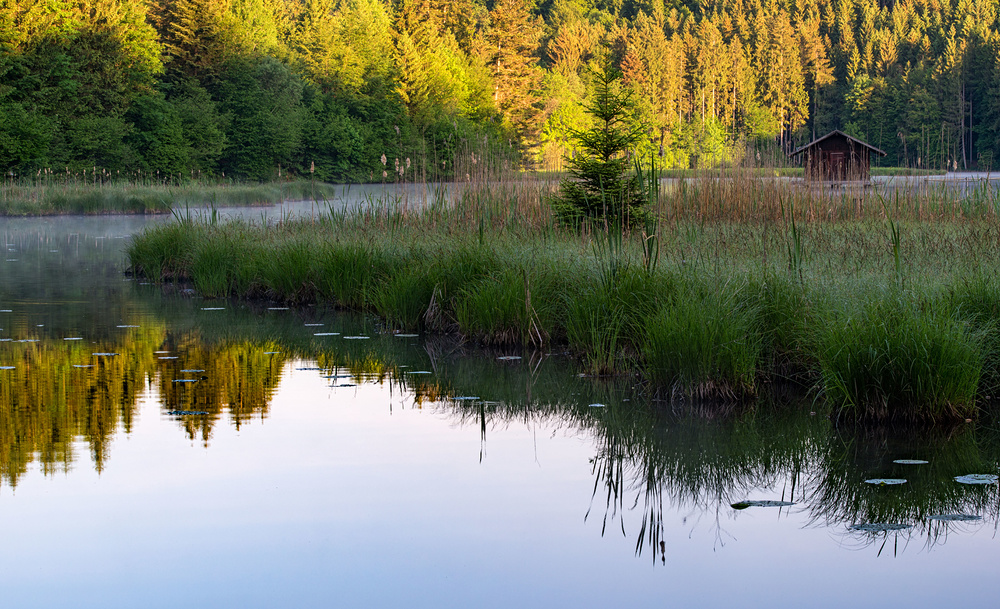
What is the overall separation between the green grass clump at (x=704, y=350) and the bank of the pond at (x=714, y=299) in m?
0.01

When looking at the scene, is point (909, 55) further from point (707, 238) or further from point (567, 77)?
point (707, 238)

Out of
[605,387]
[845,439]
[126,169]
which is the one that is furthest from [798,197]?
[126,169]

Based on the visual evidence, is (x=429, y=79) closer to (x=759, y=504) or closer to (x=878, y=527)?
(x=759, y=504)

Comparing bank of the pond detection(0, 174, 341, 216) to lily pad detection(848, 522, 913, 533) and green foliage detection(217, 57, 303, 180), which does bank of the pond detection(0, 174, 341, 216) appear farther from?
lily pad detection(848, 522, 913, 533)

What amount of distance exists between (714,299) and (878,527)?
2754 millimetres

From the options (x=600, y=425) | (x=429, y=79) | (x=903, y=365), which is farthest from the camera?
(x=429, y=79)

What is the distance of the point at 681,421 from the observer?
604 centimetres

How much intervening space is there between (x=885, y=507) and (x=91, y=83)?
150 feet

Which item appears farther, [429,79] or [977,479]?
[429,79]

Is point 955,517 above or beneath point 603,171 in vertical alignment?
beneath

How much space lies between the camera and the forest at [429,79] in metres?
42.0

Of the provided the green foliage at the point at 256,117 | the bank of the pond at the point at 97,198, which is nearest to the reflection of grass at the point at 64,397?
the bank of the pond at the point at 97,198

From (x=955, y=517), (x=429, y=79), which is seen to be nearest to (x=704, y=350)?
(x=955, y=517)

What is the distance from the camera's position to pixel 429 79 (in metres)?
61.4
